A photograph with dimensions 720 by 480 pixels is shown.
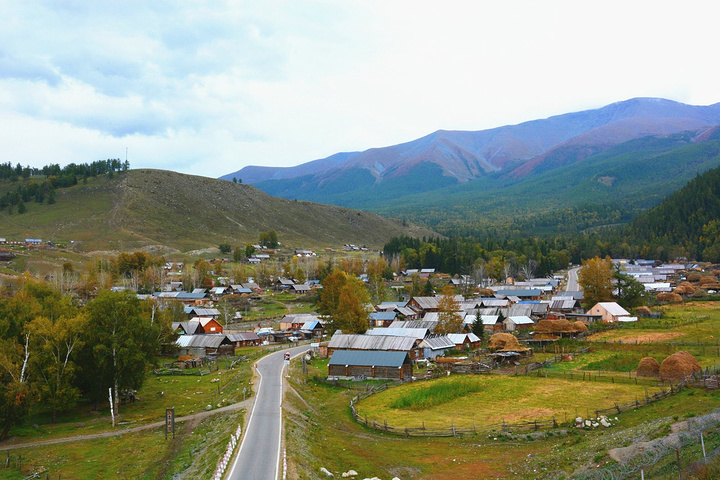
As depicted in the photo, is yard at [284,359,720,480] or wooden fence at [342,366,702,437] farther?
wooden fence at [342,366,702,437]

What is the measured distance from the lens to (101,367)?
41.8 metres

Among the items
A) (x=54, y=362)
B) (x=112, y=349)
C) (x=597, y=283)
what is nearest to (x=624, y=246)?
(x=597, y=283)

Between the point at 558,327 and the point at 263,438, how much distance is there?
4975cm

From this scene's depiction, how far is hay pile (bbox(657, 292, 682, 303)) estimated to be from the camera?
92.6 meters

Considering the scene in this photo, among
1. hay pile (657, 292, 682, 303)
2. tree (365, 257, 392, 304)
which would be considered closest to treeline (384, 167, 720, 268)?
tree (365, 257, 392, 304)

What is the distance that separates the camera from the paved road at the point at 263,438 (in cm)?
2289

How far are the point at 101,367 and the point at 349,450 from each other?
2248 cm

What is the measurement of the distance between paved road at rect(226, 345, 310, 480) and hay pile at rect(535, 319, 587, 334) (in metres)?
36.7

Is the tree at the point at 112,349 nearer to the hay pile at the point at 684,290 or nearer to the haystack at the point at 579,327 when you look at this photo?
the haystack at the point at 579,327

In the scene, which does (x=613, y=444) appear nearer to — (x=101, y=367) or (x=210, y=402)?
(x=210, y=402)

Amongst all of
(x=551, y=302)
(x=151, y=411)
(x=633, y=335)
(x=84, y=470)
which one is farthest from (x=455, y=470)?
(x=551, y=302)

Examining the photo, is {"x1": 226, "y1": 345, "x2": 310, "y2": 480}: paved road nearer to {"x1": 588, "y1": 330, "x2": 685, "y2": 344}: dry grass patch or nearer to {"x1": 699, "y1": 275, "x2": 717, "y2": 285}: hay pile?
{"x1": 588, "y1": 330, "x2": 685, "y2": 344}: dry grass patch

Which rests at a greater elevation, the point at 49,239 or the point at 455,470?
the point at 49,239

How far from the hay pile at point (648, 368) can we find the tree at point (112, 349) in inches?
1551
